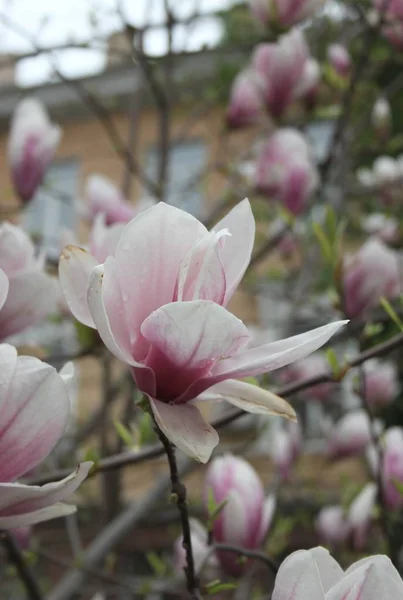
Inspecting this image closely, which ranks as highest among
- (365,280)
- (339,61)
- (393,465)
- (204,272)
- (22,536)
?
(204,272)

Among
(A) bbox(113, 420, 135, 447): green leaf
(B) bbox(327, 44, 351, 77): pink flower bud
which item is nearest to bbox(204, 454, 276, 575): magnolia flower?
(A) bbox(113, 420, 135, 447): green leaf

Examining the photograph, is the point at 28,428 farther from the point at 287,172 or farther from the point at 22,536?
the point at 287,172

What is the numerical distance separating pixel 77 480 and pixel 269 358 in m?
0.13

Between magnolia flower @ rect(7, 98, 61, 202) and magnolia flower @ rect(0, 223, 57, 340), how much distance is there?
70cm

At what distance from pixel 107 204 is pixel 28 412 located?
88cm

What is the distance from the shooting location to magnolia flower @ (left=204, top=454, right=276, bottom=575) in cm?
85

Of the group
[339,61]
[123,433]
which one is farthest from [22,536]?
[339,61]

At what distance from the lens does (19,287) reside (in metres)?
0.67

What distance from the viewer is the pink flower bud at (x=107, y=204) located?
4.13ft

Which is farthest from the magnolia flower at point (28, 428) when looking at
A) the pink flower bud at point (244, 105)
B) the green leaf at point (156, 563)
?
the pink flower bud at point (244, 105)

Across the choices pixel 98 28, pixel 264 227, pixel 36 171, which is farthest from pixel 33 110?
pixel 264 227

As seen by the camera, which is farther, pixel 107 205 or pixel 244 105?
pixel 244 105

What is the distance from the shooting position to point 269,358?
474 mm

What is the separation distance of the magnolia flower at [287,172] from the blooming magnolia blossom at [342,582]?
1203mm
